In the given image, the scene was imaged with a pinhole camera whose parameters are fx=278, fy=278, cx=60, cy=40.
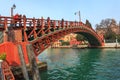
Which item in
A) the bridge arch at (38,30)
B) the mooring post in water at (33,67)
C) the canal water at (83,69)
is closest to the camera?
the mooring post in water at (33,67)

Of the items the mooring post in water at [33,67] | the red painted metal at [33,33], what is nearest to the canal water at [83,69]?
the red painted metal at [33,33]

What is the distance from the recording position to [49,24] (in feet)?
138

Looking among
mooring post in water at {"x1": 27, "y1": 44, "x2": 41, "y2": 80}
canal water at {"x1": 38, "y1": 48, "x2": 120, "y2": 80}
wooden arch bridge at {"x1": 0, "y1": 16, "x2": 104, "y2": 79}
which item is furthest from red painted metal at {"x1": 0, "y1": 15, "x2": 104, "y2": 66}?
mooring post in water at {"x1": 27, "y1": 44, "x2": 41, "y2": 80}

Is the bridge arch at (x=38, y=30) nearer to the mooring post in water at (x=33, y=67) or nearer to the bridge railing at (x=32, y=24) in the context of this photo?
the bridge railing at (x=32, y=24)

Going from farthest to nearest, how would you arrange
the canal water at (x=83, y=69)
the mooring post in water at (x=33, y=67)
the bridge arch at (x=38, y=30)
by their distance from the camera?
the bridge arch at (x=38, y=30)
the canal water at (x=83, y=69)
the mooring post in water at (x=33, y=67)

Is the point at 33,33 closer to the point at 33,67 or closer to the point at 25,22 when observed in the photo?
the point at 25,22

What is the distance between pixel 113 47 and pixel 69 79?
203 ft

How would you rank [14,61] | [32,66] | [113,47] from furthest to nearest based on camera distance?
[113,47], [14,61], [32,66]

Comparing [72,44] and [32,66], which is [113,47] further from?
[32,66]

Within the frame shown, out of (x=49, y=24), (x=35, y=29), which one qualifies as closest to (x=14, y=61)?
(x=35, y=29)

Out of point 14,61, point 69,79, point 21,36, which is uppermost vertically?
point 21,36

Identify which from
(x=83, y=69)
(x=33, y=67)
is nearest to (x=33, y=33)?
(x=83, y=69)

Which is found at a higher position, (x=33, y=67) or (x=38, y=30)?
(x=38, y=30)

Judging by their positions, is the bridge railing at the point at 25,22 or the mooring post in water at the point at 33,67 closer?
the mooring post in water at the point at 33,67
